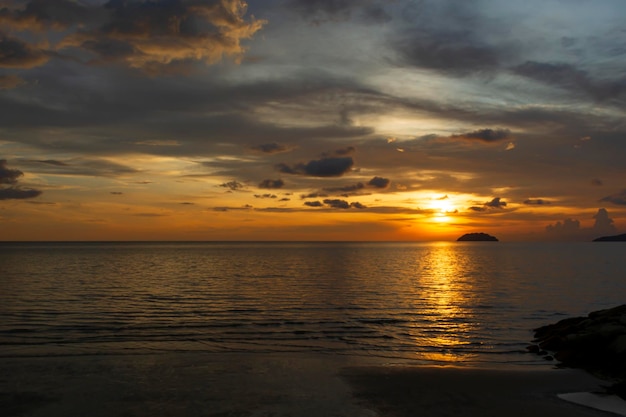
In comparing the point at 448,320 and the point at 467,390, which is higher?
the point at 467,390

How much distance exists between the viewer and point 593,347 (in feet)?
89.2

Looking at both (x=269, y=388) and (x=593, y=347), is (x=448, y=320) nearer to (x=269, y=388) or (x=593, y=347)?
(x=593, y=347)

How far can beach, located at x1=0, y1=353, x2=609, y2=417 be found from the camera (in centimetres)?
1794

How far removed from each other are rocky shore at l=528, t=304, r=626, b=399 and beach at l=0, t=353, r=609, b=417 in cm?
155

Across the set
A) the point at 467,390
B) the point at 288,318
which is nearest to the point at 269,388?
the point at 467,390

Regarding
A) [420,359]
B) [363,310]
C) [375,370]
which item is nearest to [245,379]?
[375,370]

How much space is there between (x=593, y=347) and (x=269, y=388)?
62.4 ft

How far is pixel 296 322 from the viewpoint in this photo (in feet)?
127

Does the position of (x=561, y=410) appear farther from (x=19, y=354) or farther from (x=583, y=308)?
(x=583, y=308)

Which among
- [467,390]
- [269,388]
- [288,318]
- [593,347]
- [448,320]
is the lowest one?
[448,320]

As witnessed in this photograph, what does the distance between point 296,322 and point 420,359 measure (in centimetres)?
1365

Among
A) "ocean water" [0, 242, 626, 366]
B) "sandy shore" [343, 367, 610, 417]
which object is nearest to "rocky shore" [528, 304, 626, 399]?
"sandy shore" [343, 367, 610, 417]

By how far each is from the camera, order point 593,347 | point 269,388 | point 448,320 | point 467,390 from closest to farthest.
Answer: point 269,388 → point 467,390 → point 593,347 → point 448,320

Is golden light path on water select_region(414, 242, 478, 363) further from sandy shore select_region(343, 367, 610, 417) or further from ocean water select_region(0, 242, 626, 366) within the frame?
sandy shore select_region(343, 367, 610, 417)
